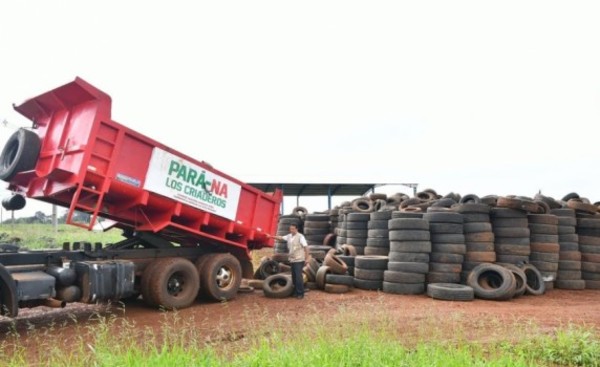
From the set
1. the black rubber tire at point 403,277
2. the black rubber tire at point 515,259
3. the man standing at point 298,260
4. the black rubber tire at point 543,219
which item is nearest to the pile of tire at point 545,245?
the black rubber tire at point 543,219

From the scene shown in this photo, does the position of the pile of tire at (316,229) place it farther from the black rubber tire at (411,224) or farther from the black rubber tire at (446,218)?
the black rubber tire at (446,218)

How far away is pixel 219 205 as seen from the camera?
8.24 meters

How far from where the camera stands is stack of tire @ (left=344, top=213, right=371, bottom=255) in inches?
443

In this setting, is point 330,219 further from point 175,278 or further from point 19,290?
point 19,290

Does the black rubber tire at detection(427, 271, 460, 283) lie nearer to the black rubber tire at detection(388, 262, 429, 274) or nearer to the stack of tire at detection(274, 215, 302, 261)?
the black rubber tire at detection(388, 262, 429, 274)

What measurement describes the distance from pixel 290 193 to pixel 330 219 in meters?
10.3

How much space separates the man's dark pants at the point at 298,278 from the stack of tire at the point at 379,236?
2.25 m

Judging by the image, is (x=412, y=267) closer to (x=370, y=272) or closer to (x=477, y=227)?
(x=370, y=272)

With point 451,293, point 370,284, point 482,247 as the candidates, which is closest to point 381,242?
point 370,284

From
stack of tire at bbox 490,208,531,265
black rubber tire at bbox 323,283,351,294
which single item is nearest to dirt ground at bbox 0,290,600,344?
black rubber tire at bbox 323,283,351,294

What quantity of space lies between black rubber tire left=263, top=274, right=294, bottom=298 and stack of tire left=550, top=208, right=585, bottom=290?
20.4 feet

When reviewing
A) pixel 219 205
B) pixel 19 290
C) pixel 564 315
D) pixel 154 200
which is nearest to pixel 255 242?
pixel 219 205

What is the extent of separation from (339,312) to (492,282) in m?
4.22

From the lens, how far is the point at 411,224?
9273 mm
